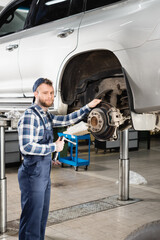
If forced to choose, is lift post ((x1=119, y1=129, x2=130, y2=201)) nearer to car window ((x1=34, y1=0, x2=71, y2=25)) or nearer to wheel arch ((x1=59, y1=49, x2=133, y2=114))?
wheel arch ((x1=59, y1=49, x2=133, y2=114))

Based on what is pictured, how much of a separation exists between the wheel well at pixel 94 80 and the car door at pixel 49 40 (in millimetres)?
130

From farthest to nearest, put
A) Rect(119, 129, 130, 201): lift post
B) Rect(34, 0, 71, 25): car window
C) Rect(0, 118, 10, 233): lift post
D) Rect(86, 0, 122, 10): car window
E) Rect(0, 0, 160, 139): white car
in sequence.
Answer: Rect(119, 129, 130, 201): lift post < Rect(0, 118, 10, 233): lift post < Rect(34, 0, 71, 25): car window < Rect(86, 0, 122, 10): car window < Rect(0, 0, 160, 139): white car

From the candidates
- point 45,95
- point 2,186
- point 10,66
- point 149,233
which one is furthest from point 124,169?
point 149,233

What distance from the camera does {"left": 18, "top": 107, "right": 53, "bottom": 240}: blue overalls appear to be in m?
2.55

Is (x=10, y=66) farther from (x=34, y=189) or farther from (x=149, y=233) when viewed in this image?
(x=149, y=233)

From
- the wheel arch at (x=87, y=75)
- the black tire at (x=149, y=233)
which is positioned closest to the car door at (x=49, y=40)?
the wheel arch at (x=87, y=75)

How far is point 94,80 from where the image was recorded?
2775 millimetres

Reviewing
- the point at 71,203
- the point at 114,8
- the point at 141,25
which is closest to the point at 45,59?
the point at 114,8

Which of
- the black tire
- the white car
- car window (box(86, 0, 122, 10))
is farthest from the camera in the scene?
car window (box(86, 0, 122, 10))

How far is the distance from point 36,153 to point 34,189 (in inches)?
11.8

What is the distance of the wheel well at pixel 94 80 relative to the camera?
8.68 ft

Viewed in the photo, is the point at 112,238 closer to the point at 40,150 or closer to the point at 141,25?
the point at 40,150

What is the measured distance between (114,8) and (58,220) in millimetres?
2587

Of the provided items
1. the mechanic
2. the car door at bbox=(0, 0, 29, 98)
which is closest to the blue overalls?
the mechanic
